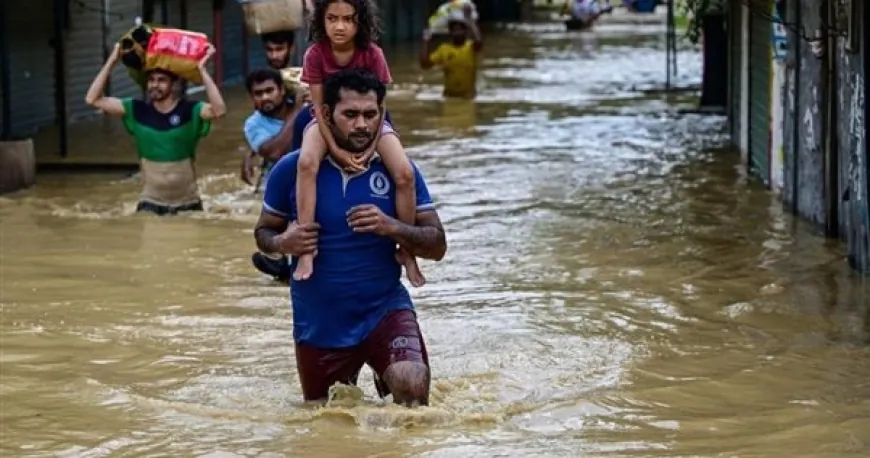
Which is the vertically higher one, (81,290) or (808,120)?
(808,120)

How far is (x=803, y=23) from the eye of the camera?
38.5ft

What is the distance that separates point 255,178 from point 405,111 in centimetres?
860

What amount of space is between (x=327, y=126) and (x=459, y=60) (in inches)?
636

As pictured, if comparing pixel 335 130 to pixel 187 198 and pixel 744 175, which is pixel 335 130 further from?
pixel 744 175

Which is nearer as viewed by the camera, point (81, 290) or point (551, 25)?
point (81, 290)

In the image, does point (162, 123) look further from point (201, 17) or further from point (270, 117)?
point (201, 17)

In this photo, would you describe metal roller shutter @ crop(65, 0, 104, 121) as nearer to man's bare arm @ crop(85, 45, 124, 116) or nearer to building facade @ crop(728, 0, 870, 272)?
man's bare arm @ crop(85, 45, 124, 116)

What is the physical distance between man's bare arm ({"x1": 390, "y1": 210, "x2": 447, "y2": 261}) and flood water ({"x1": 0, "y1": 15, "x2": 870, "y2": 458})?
26.2 inches

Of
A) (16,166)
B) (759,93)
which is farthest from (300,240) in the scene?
(759,93)

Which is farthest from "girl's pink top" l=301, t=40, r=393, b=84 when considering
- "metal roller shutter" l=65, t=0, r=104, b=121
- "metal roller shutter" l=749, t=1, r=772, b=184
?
"metal roller shutter" l=65, t=0, r=104, b=121

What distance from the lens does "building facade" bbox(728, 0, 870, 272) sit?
10.1 m

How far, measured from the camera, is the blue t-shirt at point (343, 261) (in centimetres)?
645

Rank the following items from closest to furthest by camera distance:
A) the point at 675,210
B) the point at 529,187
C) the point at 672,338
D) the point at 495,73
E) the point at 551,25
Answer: the point at 672,338
the point at 675,210
the point at 529,187
the point at 495,73
the point at 551,25

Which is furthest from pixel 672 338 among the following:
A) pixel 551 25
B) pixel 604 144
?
pixel 551 25
